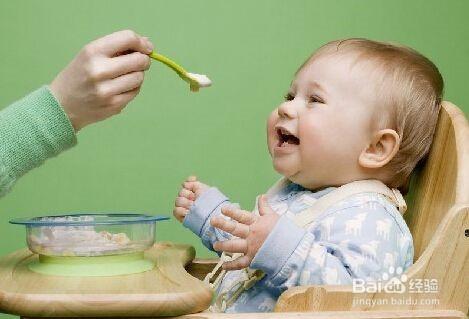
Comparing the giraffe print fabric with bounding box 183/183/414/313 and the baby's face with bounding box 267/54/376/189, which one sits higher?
the baby's face with bounding box 267/54/376/189

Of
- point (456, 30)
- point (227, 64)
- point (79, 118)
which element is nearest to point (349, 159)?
point (79, 118)

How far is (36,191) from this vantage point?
1432mm

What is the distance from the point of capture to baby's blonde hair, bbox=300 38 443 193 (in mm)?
899

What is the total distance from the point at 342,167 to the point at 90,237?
1.05ft

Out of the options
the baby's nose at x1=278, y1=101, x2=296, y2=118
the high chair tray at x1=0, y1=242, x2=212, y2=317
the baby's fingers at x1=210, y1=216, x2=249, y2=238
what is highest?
the baby's nose at x1=278, y1=101, x2=296, y2=118

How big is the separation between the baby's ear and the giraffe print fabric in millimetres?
47

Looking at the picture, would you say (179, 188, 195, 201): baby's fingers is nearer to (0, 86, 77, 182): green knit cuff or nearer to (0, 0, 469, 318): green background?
(0, 86, 77, 182): green knit cuff

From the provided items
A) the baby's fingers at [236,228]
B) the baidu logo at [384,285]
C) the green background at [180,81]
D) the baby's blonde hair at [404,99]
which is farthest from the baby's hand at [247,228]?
Answer: the green background at [180,81]

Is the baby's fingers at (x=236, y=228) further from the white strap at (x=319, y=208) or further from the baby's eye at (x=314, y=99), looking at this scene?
the baby's eye at (x=314, y=99)

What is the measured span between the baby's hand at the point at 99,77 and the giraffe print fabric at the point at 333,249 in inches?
9.4

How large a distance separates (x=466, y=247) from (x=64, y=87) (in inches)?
18.0

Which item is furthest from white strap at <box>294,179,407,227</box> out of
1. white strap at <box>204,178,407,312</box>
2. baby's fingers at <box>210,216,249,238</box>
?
baby's fingers at <box>210,216,249,238</box>

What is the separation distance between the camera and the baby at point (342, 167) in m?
0.78

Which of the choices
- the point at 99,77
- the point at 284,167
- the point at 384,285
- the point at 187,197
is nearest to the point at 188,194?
the point at 187,197
